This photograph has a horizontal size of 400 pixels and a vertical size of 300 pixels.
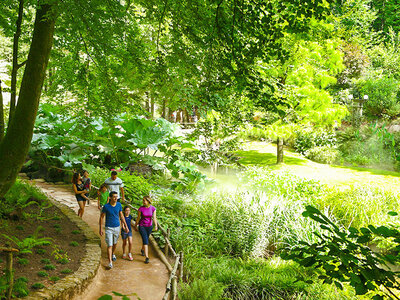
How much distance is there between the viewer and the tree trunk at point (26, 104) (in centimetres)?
505

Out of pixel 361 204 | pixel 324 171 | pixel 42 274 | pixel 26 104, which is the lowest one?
pixel 42 274

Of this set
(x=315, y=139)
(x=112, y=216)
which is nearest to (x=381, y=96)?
(x=315, y=139)

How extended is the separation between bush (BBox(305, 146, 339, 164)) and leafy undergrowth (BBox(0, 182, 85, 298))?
50.1ft

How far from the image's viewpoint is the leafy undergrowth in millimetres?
4883

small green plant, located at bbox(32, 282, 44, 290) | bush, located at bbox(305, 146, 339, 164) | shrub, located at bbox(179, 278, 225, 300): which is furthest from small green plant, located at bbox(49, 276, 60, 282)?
bush, located at bbox(305, 146, 339, 164)

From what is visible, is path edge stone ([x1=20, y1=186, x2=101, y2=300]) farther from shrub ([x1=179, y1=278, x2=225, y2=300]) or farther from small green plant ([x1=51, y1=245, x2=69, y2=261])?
shrub ([x1=179, y1=278, x2=225, y2=300])

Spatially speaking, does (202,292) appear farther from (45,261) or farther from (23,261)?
(23,261)

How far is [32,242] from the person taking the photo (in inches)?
218

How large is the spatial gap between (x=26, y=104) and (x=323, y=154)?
1718 centimetres

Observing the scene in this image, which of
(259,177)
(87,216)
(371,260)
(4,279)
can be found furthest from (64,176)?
(371,260)

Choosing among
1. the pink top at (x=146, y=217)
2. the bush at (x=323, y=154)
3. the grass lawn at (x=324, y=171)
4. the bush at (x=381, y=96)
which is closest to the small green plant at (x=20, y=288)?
the pink top at (x=146, y=217)

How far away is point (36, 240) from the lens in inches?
222

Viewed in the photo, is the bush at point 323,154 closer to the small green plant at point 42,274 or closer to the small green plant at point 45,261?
the small green plant at point 45,261

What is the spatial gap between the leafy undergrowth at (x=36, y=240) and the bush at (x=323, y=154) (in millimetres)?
15263
